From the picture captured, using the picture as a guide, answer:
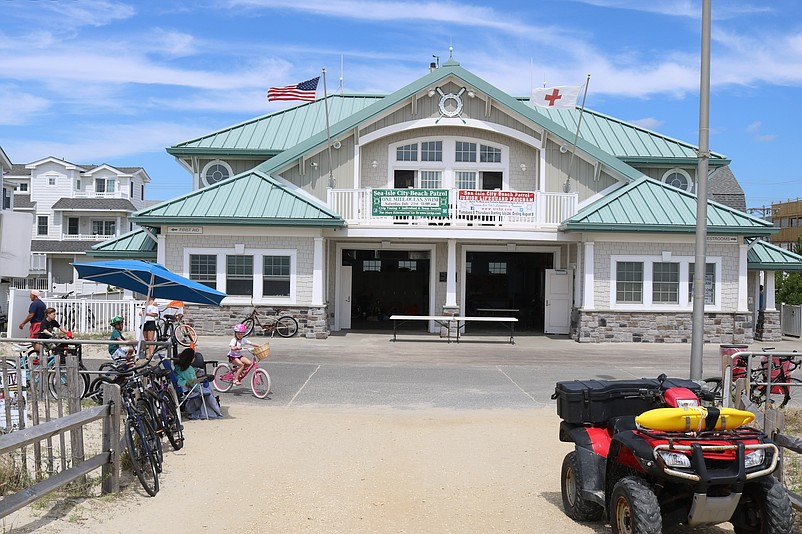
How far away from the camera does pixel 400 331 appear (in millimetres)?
26172

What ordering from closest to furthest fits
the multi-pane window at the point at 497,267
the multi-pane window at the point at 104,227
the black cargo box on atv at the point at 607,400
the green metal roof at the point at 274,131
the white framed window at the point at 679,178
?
the black cargo box on atv at the point at 607,400
the green metal roof at the point at 274,131
the white framed window at the point at 679,178
the multi-pane window at the point at 497,267
the multi-pane window at the point at 104,227

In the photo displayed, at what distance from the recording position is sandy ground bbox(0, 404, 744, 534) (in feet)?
21.7

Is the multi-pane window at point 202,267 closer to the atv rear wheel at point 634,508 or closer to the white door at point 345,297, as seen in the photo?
the white door at point 345,297

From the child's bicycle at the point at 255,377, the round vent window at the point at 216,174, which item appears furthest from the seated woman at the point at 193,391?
the round vent window at the point at 216,174

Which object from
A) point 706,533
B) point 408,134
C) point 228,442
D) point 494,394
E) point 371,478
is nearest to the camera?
point 706,533

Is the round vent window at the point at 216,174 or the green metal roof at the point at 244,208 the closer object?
the green metal roof at the point at 244,208

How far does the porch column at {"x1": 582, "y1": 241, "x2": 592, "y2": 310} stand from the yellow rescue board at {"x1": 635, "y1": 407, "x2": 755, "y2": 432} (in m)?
17.7

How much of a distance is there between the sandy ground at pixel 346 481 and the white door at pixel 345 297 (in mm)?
14537

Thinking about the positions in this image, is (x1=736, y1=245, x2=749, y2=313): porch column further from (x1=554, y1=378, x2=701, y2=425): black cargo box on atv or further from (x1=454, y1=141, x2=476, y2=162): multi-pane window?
(x1=554, y1=378, x2=701, y2=425): black cargo box on atv

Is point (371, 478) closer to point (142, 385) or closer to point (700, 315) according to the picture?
point (142, 385)

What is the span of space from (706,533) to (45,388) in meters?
6.29

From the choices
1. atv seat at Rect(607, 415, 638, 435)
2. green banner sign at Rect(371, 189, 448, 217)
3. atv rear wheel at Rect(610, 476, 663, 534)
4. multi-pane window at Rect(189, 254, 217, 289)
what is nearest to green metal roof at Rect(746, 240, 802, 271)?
green banner sign at Rect(371, 189, 448, 217)

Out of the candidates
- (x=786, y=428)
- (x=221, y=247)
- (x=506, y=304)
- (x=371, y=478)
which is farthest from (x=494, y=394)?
(x=506, y=304)

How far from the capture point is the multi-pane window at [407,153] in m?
25.5
